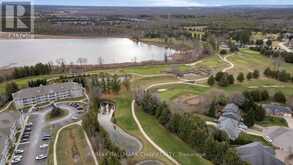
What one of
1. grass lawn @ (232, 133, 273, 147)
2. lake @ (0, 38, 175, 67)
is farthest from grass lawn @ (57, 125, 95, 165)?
lake @ (0, 38, 175, 67)

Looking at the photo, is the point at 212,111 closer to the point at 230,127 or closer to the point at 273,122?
the point at 230,127

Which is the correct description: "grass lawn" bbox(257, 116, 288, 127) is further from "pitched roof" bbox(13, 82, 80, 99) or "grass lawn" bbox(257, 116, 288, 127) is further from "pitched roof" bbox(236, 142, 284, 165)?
"pitched roof" bbox(13, 82, 80, 99)

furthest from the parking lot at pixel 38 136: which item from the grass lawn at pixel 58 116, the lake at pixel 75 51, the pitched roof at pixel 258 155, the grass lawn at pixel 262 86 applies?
the lake at pixel 75 51

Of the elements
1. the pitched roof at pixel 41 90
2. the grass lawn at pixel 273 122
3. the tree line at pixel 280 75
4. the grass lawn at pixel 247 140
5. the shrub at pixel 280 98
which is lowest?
the grass lawn at pixel 247 140

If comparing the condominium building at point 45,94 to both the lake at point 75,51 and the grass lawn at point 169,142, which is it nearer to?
the grass lawn at point 169,142

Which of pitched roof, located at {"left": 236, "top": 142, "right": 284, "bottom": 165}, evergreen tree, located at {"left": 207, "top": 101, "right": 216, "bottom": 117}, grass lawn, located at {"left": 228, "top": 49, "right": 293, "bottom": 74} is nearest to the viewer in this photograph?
pitched roof, located at {"left": 236, "top": 142, "right": 284, "bottom": 165}

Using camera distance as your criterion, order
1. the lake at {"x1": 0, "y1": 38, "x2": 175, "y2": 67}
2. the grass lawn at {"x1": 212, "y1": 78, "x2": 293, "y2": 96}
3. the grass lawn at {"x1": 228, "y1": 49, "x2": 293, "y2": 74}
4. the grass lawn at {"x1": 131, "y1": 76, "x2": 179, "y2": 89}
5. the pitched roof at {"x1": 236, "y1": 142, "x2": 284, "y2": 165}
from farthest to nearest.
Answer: the lake at {"x1": 0, "y1": 38, "x2": 175, "y2": 67} < the grass lawn at {"x1": 228, "y1": 49, "x2": 293, "y2": 74} < the grass lawn at {"x1": 131, "y1": 76, "x2": 179, "y2": 89} < the grass lawn at {"x1": 212, "y1": 78, "x2": 293, "y2": 96} < the pitched roof at {"x1": 236, "y1": 142, "x2": 284, "y2": 165}
